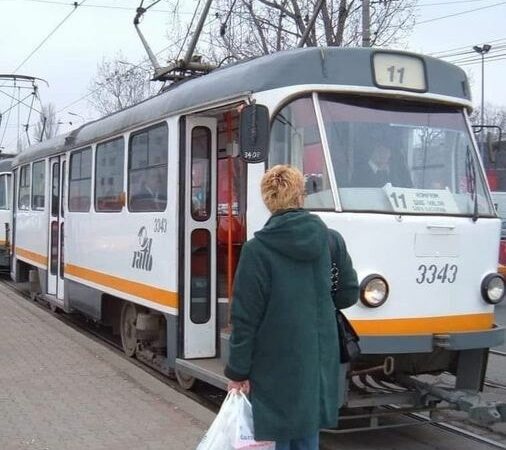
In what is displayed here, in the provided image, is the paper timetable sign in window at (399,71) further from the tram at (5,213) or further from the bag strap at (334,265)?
the tram at (5,213)

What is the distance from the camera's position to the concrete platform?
537 cm

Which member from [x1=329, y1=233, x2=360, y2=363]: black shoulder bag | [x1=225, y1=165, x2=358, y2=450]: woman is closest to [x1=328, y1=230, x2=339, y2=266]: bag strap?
[x1=329, y1=233, x2=360, y2=363]: black shoulder bag

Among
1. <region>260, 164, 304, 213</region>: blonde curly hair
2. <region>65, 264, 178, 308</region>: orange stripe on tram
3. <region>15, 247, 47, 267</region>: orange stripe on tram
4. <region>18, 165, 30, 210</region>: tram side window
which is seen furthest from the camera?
<region>18, 165, 30, 210</region>: tram side window

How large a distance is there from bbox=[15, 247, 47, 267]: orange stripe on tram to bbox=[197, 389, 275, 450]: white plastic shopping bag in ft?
31.4

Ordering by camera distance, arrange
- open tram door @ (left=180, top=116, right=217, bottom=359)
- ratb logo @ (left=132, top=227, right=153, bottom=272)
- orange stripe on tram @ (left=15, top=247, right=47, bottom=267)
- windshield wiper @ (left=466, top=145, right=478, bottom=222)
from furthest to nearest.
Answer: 1. orange stripe on tram @ (left=15, top=247, right=47, bottom=267)
2. ratb logo @ (left=132, top=227, right=153, bottom=272)
3. open tram door @ (left=180, top=116, right=217, bottom=359)
4. windshield wiper @ (left=466, top=145, right=478, bottom=222)

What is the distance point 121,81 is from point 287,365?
38.1 metres

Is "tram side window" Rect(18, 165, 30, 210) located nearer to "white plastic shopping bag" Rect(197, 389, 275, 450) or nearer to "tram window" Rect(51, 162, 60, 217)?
"tram window" Rect(51, 162, 60, 217)

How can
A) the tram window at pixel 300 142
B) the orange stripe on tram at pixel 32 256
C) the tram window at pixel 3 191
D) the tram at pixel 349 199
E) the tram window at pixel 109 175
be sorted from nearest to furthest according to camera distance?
the tram at pixel 349 199 → the tram window at pixel 300 142 → the tram window at pixel 109 175 → the orange stripe on tram at pixel 32 256 → the tram window at pixel 3 191

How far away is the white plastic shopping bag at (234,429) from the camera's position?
11.2ft

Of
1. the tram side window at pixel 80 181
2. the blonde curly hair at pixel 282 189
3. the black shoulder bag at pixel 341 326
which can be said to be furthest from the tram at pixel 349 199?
the tram side window at pixel 80 181

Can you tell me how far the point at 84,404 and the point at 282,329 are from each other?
11.3 feet

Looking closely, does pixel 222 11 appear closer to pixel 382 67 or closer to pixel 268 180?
pixel 382 67

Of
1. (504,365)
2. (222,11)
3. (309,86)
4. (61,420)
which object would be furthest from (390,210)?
(222,11)

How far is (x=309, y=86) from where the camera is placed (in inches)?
217
